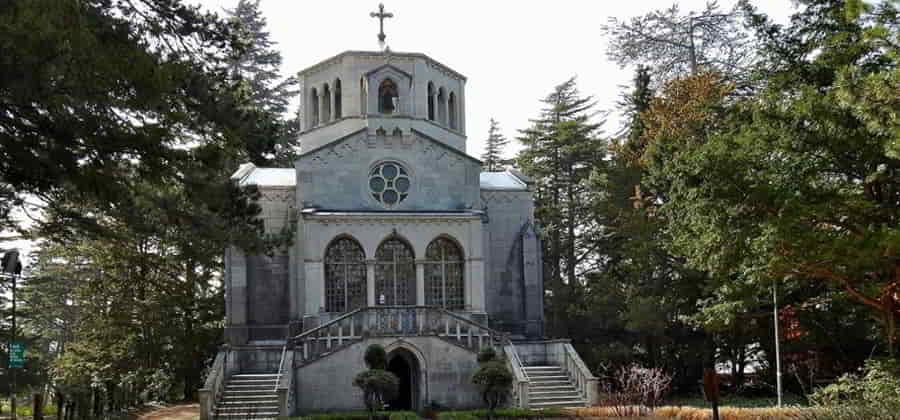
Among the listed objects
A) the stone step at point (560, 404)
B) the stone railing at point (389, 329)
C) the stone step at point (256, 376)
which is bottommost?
the stone step at point (560, 404)

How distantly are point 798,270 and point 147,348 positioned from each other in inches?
960

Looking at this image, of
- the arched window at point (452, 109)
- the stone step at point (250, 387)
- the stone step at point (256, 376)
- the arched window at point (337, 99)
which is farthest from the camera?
the arched window at point (452, 109)

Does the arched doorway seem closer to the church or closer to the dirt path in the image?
the church

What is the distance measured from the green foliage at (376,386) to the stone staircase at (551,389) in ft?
17.3

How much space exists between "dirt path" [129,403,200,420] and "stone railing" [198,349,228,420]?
1.15 m

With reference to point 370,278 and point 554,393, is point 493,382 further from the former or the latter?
point 370,278

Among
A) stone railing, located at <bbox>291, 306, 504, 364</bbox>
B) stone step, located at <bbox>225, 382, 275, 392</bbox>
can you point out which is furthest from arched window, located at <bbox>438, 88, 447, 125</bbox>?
stone step, located at <bbox>225, 382, 275, 392</bbox>

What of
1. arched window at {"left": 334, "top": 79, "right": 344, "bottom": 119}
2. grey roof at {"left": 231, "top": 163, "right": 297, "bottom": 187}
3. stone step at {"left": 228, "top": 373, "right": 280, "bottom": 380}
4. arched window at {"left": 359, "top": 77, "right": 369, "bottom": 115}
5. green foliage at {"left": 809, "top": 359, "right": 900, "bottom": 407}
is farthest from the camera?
arched window at {"left": 334, "top": 79, "right": 344, "bottom": 119}

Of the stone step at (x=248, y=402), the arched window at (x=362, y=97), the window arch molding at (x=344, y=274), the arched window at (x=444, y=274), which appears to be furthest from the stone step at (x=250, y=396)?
the arched window at (x=362, y=97)

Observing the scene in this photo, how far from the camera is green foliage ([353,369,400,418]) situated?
25734 millimetres

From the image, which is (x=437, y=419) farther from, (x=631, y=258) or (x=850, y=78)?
(x=631, y=258)

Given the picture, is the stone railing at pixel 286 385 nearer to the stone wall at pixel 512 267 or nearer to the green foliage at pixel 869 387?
the stone wall at pixel 512 267

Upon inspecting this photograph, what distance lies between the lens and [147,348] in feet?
128

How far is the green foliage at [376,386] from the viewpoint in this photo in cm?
2573
